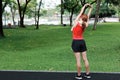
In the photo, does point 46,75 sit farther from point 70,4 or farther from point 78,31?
point 70,4

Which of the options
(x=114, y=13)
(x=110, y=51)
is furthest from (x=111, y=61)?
(x=114, y=13)

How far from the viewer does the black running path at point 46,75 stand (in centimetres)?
1047

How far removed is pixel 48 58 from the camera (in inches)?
631

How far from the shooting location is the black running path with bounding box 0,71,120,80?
10474 millimetres

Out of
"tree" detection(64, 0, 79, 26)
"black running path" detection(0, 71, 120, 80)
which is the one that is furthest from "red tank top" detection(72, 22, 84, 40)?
"tree" detection(64, 0, 79, 26)

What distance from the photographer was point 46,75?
1078 centimetres

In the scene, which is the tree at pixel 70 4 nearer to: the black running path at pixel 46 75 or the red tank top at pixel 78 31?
the black running path at pixel 46 75

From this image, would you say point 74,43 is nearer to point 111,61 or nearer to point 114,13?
point 111,61

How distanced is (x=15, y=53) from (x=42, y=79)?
7871mm

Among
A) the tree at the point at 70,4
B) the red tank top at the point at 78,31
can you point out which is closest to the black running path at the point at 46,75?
the red tank top at the point at 78,31

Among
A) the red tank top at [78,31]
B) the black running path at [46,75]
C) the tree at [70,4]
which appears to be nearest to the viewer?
the red tank top at [78,31]

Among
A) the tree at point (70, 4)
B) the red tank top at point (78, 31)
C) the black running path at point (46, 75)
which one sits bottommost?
the black running path at point (46, 75)

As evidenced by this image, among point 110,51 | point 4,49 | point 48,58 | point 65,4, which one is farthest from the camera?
point 65,4

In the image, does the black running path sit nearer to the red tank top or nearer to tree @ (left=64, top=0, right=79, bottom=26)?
the red tank top
